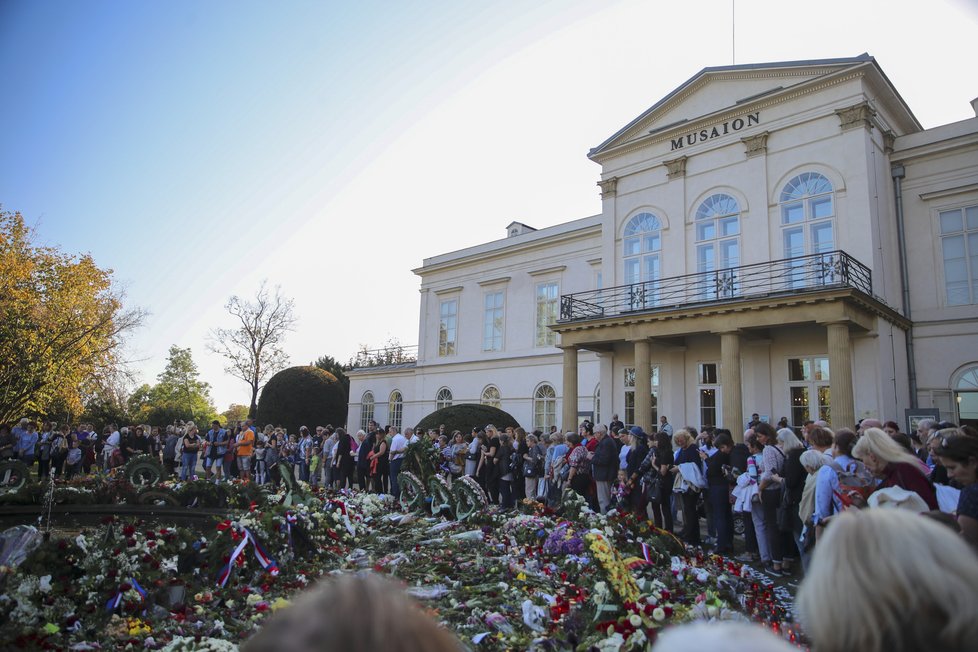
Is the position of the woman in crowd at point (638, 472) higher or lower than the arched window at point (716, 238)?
lower

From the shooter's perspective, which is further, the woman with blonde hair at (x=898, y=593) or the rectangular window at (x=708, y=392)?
the rectangular window at (x=708, y=392)

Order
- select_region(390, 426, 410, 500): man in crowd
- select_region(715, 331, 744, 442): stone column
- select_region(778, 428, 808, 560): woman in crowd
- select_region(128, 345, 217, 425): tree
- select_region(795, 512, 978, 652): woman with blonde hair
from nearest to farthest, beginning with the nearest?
1. select_region(795, 512, 978, 652): woman with blonde hair
2. select_region(778, 428, 808, 560): woman in crowd
3. select_region(390, 426, 410, 500): man in crowd
4. select_region(715, 331, 744, 442): stone column
5. select_region(128, 345, 217, 425): tree

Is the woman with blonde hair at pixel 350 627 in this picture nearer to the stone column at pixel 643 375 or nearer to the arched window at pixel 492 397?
the stone column at pixel 643 375

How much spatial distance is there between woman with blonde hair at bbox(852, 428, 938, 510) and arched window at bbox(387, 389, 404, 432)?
27.0 metres

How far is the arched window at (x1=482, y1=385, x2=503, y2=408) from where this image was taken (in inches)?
1034

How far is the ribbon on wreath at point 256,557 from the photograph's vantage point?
6.19m

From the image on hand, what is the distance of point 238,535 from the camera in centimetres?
652

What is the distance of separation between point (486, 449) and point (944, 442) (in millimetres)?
10572

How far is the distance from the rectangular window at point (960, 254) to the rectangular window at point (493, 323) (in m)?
15.8

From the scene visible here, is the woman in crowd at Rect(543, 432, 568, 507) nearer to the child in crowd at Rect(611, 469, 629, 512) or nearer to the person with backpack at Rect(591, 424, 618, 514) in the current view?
the person with backpack at Rect(591, 424, 618, 514)

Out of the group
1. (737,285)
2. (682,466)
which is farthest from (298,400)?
(682,466)

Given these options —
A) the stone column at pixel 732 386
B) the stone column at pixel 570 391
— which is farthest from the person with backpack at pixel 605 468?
the stone column at pixel 570 391

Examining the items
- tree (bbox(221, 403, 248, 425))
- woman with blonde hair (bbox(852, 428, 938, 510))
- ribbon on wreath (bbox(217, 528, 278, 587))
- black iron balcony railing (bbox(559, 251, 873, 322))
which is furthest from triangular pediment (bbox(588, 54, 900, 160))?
tree (bbox(221, 403, 248, 425))

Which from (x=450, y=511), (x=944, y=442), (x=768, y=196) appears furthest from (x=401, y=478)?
(x=768, y=196)
